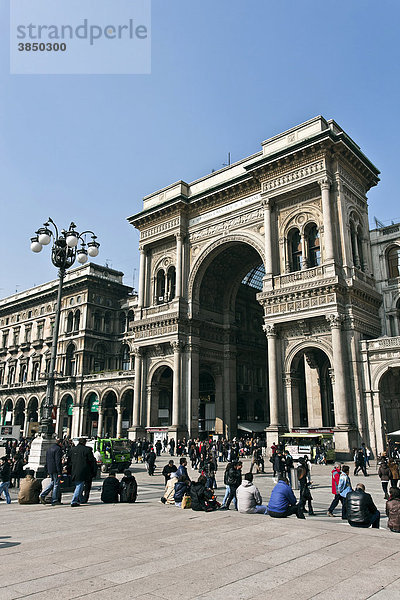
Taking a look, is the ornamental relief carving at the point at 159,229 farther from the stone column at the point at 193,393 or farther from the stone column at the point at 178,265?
the stone column at the point at 193,393

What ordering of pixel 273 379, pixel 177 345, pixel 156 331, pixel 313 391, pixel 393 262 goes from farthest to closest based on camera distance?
pixel 156 331 → pixel 177 345 → pixel 393 262 → pixel 313 391 → pixel 273 379

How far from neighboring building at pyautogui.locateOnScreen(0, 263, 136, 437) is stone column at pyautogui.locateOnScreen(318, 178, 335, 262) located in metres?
28.9

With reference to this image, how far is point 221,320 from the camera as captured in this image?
145 ft

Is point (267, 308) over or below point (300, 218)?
below

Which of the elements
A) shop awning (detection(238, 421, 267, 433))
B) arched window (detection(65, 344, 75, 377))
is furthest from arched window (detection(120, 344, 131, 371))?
shop awning (detection(238, 421, 267, 433))

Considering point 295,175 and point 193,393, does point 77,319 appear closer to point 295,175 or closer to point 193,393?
point 193,393

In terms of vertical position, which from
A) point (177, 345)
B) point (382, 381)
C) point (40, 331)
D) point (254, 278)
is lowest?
point (382, 381)

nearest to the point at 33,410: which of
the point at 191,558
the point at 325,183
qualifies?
the point at 325,183

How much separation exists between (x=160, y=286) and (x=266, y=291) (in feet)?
44.4

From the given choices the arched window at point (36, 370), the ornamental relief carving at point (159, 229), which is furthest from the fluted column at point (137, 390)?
the arched window at point (36, 370)

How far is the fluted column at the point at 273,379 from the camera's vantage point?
3170 centimetres

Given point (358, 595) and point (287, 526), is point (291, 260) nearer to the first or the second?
point (287, 526)

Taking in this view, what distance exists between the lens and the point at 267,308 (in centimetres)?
3372

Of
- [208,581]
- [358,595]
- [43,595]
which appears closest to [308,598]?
[358,595]
